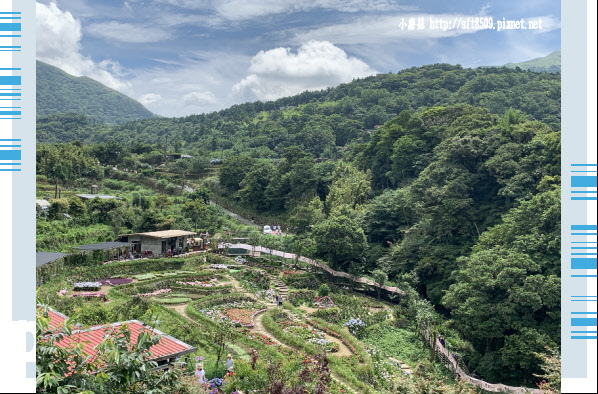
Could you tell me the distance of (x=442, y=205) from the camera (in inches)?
920

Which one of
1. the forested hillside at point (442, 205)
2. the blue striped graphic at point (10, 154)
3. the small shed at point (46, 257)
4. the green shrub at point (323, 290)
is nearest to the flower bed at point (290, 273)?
the forested hillside at point (442, 205)

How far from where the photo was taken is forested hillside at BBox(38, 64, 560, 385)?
15070 mm

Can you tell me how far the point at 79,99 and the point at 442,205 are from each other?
174195mm

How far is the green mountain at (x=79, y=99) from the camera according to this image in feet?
488

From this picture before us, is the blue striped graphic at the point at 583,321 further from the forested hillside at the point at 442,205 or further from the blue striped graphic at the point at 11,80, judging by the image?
the forested hillside at the point at 442,205

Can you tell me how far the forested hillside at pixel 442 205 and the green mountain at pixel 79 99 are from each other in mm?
120802

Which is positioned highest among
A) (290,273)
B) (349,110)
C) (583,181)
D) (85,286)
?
(349,110)

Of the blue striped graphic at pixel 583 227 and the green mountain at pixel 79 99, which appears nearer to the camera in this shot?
the blue striped graphic at pixel 583 227

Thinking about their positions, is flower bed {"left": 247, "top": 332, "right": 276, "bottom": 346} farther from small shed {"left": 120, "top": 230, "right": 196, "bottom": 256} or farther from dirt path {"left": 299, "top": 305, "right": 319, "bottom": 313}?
small shed {"left": 120, "top": 230, "right": 196, "bottom": 256}

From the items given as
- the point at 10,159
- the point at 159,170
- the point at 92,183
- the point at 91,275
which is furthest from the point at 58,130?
the point at 10,159

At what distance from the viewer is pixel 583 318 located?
11.9 ft

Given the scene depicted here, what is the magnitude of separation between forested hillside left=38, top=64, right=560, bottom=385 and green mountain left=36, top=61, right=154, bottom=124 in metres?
121

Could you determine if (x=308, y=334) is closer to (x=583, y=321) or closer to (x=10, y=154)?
(x=583, y=321)

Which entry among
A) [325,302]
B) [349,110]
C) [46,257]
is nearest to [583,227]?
[325,302]
